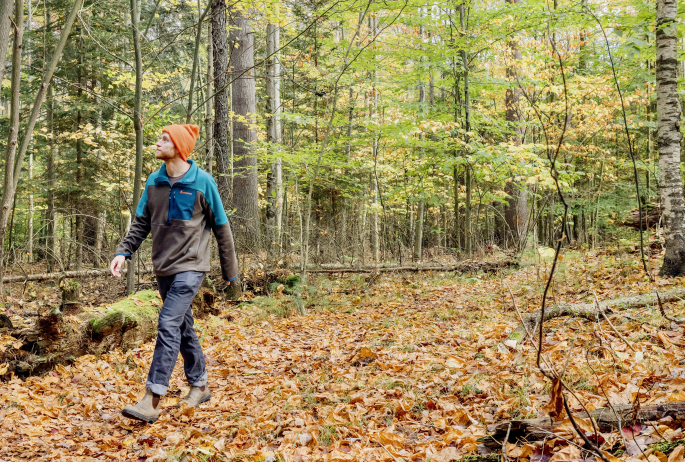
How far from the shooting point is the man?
11.5 ft

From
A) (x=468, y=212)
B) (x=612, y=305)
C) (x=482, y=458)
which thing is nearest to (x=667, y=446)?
(x=482, y=458)

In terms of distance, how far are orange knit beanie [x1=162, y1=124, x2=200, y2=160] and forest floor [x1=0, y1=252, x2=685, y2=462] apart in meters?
2.13

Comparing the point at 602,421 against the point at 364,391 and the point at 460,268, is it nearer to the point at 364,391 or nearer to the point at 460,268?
the point at 364,391

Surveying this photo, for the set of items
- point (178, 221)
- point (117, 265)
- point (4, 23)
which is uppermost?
point (4, 23)

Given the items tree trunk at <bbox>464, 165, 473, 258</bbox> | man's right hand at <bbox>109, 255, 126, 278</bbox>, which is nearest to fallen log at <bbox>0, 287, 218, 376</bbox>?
man's right hand at <bbox>109, 255, 126, 278</bbox>

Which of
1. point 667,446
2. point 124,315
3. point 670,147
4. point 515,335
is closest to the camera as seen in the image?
point 667,446

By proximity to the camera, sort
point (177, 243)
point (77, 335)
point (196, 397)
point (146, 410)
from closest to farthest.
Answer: point (146, 410) < point (177, 243) < point (196, 397) < point (77, 335)

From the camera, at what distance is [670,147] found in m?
6.49

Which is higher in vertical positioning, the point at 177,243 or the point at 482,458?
the point at 177,243

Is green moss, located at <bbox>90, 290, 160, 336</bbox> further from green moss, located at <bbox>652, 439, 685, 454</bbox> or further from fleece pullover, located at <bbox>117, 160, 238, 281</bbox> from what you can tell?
green moss, located at <bbox>652, 439, 685, 454</bbox>

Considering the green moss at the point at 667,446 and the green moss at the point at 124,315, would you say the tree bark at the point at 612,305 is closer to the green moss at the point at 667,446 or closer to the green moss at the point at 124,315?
the green moss at the point at 667,446

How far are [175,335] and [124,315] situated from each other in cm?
249

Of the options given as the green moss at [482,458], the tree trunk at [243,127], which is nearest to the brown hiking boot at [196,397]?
the green moss at [482,458]

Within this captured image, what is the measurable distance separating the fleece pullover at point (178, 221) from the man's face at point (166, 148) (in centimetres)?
17
